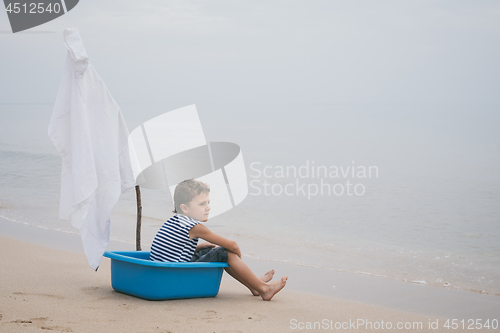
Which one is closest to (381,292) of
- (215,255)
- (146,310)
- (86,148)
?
(215,255)

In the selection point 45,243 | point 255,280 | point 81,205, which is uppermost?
point 81,205

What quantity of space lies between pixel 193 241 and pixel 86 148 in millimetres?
979

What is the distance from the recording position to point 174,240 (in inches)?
131

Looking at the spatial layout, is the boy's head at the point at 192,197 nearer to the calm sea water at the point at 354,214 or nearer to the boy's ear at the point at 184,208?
the boy's ear at the point at 184,208

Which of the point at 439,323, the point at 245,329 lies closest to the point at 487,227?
the point at 439,323

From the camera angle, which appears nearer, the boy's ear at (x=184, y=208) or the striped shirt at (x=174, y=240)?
the striped shirt at (x=174, y=240)

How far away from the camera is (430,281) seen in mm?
5066

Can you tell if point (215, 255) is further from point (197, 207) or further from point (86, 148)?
point (86, 148)

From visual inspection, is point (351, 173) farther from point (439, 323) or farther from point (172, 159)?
point (439, 323)

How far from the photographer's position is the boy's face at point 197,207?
3.41m

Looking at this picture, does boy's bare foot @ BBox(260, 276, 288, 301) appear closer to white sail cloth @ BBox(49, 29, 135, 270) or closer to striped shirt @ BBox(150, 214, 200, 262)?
striped shirt @ BBox(150, 214, 200, 262)

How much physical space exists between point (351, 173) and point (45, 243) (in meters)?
10.1

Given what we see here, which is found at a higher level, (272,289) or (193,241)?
(193,241)

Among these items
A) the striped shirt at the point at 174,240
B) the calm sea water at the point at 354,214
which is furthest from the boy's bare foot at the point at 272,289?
the calm sea water at the point at 354,214
